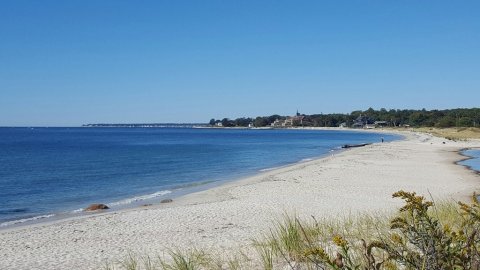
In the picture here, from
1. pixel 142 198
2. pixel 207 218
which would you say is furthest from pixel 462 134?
pixel 207 218

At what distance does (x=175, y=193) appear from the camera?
86.8 feet

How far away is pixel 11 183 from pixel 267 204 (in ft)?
71.6

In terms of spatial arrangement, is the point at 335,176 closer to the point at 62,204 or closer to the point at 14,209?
the point at 62,204

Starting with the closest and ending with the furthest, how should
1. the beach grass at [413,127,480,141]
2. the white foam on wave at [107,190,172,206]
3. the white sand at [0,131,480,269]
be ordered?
1. the white sand at [0,131,480,269]
2. the white foam on wave at [107,190,172,206]
3. the beach grass at [413,127,480,141]

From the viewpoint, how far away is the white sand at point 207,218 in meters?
12.0

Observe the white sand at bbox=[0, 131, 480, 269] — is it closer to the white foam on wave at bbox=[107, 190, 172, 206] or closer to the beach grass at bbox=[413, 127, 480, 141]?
the white foam on wave at bbox=[107, 190, 172, 206]

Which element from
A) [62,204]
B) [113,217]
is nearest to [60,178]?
[62,204]

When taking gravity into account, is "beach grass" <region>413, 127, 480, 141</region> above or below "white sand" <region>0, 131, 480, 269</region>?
below

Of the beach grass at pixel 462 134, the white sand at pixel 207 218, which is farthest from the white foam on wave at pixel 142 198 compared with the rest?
the beach grass at pixel 462 134

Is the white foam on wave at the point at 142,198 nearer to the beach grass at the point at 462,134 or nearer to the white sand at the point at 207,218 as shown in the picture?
the white sand at the point at 207,218

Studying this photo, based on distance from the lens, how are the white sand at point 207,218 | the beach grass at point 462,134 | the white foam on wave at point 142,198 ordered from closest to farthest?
the white sand at point 207,218
the white foam on wave at point 142,198
the beach grass at point 462,134

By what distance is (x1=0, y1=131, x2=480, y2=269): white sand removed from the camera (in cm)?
1199

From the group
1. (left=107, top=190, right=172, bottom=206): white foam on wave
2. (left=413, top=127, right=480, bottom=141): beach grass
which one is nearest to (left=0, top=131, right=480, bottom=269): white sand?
(left=107, top=190, right=172, bottom=206): white foam on wave

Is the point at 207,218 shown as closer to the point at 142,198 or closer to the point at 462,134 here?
the point at 142,198
